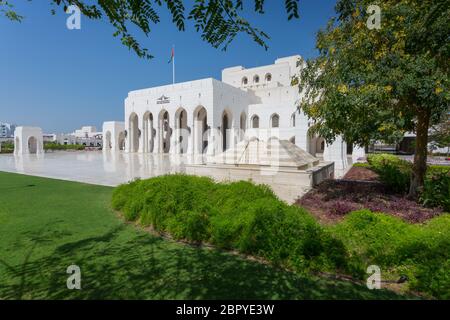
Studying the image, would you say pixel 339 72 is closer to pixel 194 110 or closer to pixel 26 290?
pixel 26 290

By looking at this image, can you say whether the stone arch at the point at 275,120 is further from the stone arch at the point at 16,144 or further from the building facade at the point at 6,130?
the building facade at the point at 6,130

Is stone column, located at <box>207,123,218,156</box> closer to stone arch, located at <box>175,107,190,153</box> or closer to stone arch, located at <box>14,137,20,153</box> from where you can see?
stone arch, located at <box>175,107,190,153</box>

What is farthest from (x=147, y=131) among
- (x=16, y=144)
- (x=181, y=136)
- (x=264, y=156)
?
(x=264, y=156)

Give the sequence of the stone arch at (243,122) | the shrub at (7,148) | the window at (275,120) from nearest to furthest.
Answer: the window at (275,120) < the stone arch at (243,122) < the shrub at (7,148)

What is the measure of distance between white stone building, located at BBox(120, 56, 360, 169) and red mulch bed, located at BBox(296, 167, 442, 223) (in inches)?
768

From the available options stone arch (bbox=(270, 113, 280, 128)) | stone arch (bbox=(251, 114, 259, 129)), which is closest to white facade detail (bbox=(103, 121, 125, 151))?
stone arch (bbox=(251, 114, 259, 129))

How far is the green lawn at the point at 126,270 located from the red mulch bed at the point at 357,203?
9.14 ft

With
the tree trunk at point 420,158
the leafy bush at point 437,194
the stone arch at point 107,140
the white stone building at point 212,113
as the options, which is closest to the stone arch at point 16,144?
the stone arch at point 107,140

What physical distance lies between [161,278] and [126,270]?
570 millimetres

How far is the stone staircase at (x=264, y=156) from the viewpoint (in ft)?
29.1

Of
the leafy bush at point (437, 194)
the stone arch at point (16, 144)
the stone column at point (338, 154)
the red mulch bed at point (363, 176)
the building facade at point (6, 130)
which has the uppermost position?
the building facade at point (6, 130)

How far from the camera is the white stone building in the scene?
102 ft

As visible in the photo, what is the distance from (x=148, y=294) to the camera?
2.75 m

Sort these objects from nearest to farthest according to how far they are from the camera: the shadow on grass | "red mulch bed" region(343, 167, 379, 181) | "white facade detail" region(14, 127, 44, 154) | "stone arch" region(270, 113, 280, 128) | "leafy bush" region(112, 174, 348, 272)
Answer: the shadow on grass, "leafy bush" region(112, 174, 348, 272), "red mulch bed" region(343, 167, 379, 181), "stone arch" region(270, 113, 280, 128), "white facade detail" region(14, 127, 44, 154)
